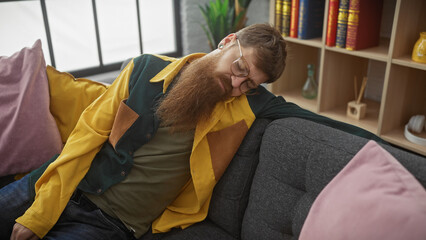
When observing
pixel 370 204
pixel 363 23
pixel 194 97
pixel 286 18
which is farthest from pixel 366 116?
pixel 370 204

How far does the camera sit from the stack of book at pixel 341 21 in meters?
2.15

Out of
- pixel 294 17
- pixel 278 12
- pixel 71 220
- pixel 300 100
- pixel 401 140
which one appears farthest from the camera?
pixel 300 100

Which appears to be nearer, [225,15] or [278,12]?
[278,12]

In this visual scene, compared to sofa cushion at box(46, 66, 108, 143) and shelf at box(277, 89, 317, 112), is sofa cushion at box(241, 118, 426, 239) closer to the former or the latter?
sofa cushion at box(46, 66, 108, 143)

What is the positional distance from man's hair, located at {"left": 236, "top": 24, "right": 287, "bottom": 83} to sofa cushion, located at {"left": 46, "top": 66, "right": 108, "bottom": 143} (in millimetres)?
796

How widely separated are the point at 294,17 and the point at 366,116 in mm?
801

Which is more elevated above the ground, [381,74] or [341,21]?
[341,21]

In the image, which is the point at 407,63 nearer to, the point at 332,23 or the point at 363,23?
the point at 363,23

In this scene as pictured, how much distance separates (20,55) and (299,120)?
4.23ft

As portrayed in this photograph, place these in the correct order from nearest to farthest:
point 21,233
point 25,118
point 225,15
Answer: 1. point 21,233
2. point 25,118
3. point 225,15

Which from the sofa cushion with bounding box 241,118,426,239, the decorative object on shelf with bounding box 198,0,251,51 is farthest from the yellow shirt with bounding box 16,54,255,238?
the decorative object on shelf with bounding box 198,0,251,51

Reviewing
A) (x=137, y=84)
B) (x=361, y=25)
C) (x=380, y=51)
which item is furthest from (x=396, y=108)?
(x=137, y=84)

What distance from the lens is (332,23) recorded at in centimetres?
226

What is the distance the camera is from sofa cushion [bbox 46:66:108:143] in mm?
1711
